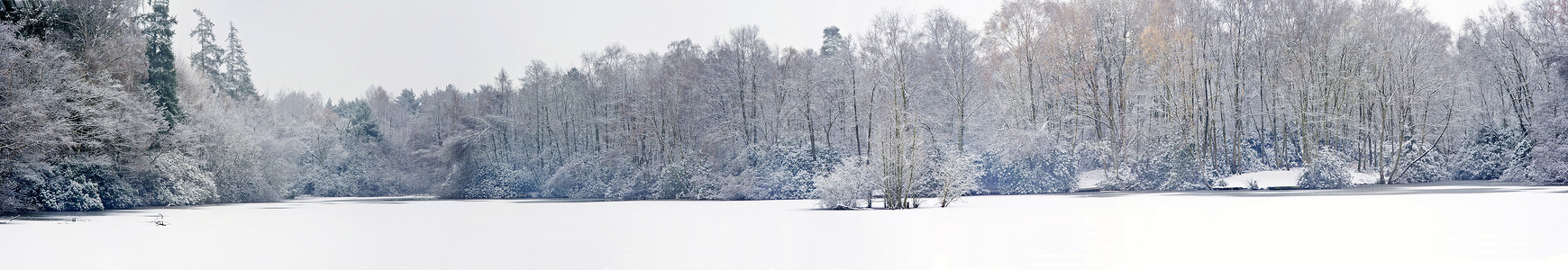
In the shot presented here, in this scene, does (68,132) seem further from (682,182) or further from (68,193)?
(682,182)

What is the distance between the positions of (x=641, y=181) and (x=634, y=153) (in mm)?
1933

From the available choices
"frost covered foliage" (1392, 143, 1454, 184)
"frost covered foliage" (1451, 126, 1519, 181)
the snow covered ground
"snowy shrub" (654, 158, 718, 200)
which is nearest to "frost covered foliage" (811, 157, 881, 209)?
the snow covered ground

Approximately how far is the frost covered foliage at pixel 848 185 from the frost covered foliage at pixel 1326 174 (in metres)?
20.8

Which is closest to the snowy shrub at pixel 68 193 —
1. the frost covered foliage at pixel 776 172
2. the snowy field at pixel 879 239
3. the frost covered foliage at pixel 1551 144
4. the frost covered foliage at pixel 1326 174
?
the snowy field at pixel 879 239

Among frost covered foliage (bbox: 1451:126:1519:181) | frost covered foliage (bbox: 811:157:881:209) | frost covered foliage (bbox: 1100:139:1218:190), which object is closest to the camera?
frost covered foliage (bbox: 811:157:881:209)

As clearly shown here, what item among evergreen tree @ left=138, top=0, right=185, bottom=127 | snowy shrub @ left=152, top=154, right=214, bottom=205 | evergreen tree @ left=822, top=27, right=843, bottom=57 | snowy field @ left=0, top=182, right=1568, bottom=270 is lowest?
snowy field @ left=0, top=182, right=1568, bottom=270

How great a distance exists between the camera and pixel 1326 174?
40688mm

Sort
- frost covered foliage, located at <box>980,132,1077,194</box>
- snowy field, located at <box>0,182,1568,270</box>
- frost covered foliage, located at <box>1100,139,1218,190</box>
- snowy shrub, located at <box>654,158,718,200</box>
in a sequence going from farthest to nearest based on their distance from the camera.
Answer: snowy shrub, located at <box>654,158,718,200</box>
frost covered foliage, located at <box>980,132,1077,194</box>
frost covered foliage, located at <box>1100,139,1218,190</box>
snowy field, located at <box>0,182,1568,270</box>

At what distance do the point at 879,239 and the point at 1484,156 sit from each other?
41.4 m

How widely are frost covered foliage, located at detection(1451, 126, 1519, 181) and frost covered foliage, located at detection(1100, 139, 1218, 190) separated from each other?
42.8 feet

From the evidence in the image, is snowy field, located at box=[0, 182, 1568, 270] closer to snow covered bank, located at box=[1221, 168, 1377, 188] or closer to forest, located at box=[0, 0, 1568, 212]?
forest, located at box=[0, 0, 1568, 212]

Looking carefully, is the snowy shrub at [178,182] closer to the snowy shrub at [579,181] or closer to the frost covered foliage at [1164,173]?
the snowy shrub at [579,181]

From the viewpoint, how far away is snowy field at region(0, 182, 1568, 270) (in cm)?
1286

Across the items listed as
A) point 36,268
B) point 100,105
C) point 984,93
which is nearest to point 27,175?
point 100,105
